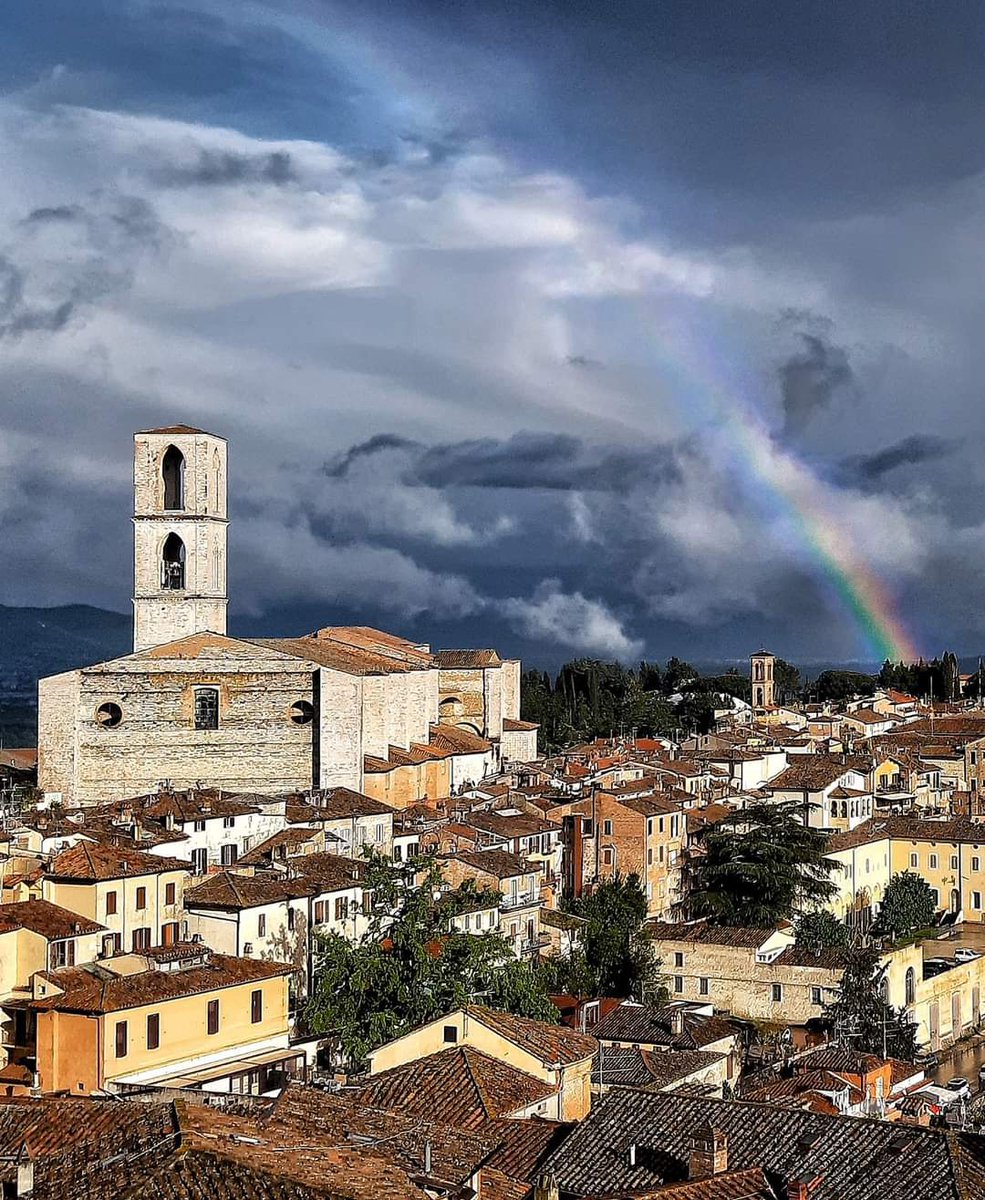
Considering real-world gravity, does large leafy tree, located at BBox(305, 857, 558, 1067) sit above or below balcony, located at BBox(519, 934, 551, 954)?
above

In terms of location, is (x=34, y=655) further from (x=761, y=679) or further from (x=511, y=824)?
(x=511, y=824)

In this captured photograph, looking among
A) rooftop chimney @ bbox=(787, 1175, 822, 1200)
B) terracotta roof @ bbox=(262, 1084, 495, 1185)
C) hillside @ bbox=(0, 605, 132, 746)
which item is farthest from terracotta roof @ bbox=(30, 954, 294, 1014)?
hillside @ bbox=(0, 605, 132, 746)

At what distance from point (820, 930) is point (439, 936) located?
1192 cm

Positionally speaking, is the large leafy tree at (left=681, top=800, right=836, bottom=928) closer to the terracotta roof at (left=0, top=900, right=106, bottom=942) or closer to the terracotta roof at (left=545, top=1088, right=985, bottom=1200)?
the terracotta roof at (left=0, top=900, right=106, bottom=942)

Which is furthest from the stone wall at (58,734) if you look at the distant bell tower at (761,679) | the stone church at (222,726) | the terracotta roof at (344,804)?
the distant bell tower at (761,679)

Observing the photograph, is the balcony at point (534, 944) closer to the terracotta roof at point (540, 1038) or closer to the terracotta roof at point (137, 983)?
the terracotta roof at point (137, 983)

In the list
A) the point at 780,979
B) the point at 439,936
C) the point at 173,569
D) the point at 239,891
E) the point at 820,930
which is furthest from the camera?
the point at 173,569

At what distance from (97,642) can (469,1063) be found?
188 metres

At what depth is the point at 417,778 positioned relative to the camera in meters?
44.5

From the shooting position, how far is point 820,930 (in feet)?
119

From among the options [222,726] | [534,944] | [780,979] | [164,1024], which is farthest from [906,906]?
[164,1024]

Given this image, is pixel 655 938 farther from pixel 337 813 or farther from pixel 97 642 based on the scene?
pixel 97 642

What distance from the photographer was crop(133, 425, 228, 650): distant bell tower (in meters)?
47.8

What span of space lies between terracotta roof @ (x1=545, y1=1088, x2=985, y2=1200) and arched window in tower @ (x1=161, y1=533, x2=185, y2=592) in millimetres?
35065
